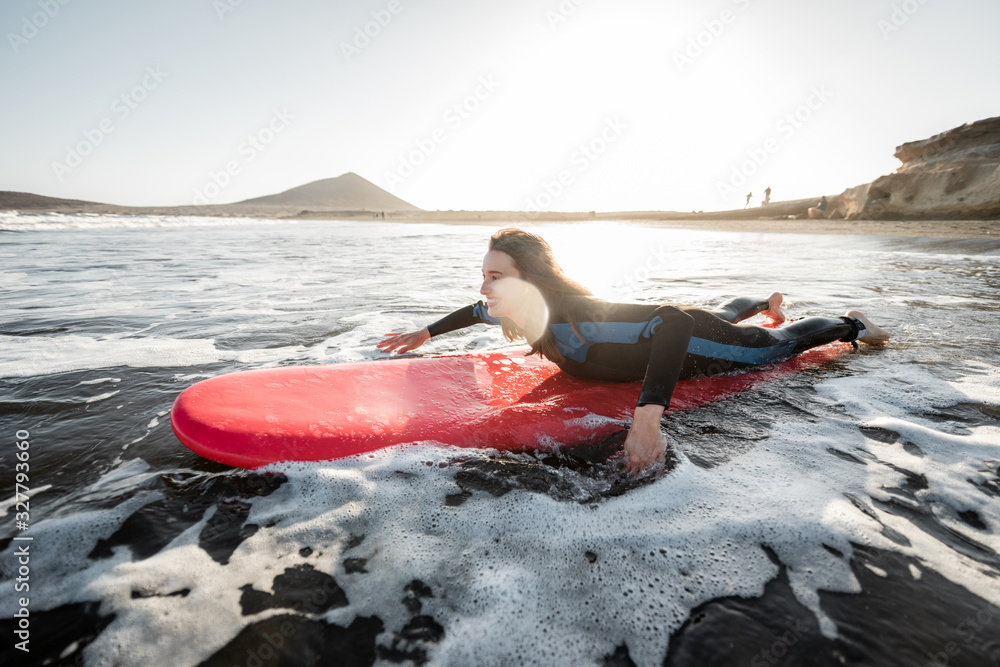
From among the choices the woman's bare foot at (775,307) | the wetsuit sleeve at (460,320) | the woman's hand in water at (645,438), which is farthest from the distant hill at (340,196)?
the woman's hand in water at (645,438)

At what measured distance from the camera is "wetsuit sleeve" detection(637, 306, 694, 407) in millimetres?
1777

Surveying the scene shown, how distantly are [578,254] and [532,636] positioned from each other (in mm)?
10787

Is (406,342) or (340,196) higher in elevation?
(340,196)

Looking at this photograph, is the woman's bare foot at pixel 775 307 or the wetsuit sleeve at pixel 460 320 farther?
the woman's bare foot at pixel 775 307

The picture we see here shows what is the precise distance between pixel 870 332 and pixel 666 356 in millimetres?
2603

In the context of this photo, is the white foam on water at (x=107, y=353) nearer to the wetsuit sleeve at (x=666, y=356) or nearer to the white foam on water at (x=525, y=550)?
the white foam on water at (x=525, y=550)

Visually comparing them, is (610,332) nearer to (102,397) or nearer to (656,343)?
(656,343)

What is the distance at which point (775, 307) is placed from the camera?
11.9 feet

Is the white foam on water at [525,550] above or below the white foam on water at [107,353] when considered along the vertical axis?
below

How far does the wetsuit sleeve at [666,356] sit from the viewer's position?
1.78 meters

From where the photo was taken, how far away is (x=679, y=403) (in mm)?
2383

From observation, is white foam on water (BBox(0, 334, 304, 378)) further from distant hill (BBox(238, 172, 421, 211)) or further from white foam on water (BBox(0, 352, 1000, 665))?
distant hill (BBox(238, 172, 421, 211))

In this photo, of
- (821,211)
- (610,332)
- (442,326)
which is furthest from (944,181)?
(442,326)

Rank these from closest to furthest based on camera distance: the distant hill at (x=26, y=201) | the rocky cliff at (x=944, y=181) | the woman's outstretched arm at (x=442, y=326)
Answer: the woman's outstretched arm at (x=442, y=326) → the rocky cliff at (x=944, y=181) → the distant hill at (x=26, y=201)
